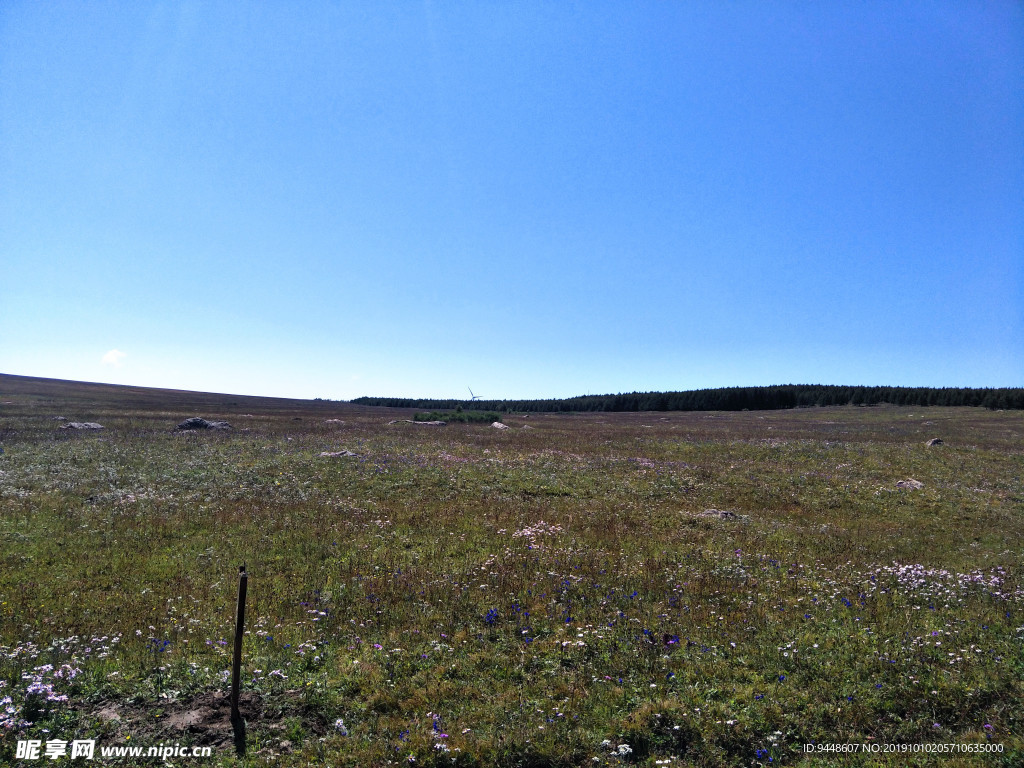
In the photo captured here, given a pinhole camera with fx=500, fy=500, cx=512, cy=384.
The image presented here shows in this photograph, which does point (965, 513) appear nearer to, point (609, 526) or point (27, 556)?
point (609, 526)

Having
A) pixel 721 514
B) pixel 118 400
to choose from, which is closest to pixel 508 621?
pixel 721 514

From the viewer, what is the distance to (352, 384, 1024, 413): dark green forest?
383ft

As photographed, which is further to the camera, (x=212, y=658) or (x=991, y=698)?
(x=212, y=658)

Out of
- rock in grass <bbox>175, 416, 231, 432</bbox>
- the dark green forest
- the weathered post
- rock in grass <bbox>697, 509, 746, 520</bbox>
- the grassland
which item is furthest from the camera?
the dark green forest

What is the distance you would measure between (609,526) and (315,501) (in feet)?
35.4

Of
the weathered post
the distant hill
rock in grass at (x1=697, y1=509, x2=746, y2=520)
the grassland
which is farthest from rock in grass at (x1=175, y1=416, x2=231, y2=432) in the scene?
the weathered post

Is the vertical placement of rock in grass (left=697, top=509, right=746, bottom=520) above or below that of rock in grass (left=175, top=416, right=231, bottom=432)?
below

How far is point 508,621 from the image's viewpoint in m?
9.07

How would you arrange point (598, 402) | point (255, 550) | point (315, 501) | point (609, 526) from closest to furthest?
point (255, 550) → point (609, 526) → point (315, 501) → point (598, 402)

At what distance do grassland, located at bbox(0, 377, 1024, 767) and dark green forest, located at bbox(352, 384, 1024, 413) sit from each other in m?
91.4

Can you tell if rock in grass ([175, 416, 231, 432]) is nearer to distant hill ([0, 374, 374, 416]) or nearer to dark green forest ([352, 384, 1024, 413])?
distant hill ([0, 374, 374, 416])

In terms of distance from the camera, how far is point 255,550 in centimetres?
1311

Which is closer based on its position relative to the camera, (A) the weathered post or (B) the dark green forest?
(A) the weathered post

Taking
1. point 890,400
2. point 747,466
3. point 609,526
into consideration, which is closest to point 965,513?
point 747,466
